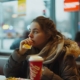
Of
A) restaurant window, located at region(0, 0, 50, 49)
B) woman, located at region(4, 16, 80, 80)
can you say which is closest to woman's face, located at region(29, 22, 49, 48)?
woman, located at region(4, 16, 80, 80)

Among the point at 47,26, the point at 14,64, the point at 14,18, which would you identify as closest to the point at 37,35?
the point at 47,26

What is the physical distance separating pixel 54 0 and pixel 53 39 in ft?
6.56

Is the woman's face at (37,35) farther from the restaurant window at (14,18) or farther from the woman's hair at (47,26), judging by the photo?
the restaurant window at (14,18)

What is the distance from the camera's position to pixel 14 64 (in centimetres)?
177

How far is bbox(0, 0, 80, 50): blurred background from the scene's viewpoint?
3.71 m

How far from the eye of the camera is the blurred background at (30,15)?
3.71 m

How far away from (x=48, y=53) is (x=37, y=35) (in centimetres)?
19

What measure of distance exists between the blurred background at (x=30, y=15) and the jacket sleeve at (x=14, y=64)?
1.87 meters

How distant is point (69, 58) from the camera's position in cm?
159

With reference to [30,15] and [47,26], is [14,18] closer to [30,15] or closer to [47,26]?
[30,15]

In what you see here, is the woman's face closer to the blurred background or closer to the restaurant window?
the blurred background

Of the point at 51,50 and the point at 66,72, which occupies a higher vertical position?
the point at 51,50

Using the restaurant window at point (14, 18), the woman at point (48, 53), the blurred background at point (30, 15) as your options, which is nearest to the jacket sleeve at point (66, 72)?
the woman at point (48, 53)

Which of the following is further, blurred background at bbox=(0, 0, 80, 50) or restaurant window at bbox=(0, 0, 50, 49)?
restaurant window at bbox=(0, 0, 50, 49)
